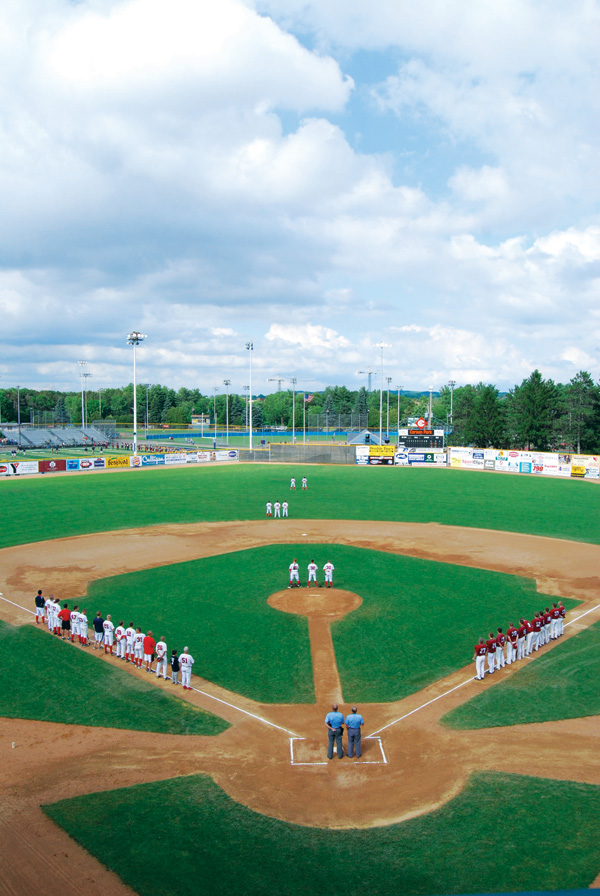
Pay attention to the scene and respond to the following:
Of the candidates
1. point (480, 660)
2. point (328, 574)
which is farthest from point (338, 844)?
point (328, 574)

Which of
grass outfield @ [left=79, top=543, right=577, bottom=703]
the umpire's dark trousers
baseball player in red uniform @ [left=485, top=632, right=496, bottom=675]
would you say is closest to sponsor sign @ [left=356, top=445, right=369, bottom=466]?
grass outfield @ [left=79, top=543, right=577, bottom=703]

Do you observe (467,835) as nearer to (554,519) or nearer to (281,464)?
(554,519)

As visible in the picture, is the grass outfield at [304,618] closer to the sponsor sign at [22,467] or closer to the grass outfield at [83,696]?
the grass outfield at [83,696]

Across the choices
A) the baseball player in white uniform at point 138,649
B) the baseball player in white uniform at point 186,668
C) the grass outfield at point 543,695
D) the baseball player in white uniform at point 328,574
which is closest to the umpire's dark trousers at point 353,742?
the grass outfield at point 543,695

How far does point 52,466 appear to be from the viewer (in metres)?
62.5

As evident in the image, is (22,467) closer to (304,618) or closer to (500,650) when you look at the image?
(304,618)

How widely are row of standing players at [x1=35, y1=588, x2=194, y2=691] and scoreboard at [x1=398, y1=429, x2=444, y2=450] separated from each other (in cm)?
5298

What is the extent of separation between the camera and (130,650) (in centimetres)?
1591

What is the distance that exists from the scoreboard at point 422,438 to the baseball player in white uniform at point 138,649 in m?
53.9

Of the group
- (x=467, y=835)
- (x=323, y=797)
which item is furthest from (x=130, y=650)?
(x=467, y=835)

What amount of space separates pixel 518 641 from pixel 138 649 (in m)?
10.3

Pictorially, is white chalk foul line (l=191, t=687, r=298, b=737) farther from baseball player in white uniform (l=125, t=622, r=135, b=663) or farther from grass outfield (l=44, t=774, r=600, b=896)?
baseball player in white uniform (l=125, t=622, r=135, b=663)

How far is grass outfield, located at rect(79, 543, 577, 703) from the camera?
15008 mm

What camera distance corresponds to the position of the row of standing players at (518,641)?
1496cm
